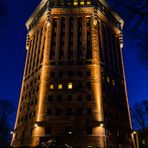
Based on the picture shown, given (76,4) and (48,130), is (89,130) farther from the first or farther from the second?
(76,4)

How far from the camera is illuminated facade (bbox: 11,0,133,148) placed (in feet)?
151

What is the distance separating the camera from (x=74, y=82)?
5138 cm

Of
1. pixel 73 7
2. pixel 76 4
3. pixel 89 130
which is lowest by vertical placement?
pixel 89 130

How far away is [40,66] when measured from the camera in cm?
5650

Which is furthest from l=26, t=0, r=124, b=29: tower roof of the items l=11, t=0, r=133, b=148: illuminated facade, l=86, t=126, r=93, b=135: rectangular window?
l=86, t=126, r=93, b=135: rectangular window

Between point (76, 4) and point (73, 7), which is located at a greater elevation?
point (76, 4)

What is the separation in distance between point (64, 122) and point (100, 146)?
29.2ft

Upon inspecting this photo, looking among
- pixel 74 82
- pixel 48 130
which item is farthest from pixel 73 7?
pixel 48 130

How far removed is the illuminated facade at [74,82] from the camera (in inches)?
1807

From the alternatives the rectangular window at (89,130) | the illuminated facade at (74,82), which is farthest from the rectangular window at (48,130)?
the rectangular window at (89,130)

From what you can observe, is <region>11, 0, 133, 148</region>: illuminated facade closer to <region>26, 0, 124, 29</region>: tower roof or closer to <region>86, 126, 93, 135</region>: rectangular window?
<region>26, 0, 124, 29</region>: tower roof

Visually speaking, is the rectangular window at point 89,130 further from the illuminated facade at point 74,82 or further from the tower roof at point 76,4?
the tower roof at point 76,4

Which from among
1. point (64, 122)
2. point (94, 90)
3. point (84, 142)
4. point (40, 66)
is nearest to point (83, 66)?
point (94, 90)

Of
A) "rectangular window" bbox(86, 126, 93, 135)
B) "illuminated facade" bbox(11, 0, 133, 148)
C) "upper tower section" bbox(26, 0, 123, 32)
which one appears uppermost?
"upper tower section" bbox(26, 0, 123, 32)
